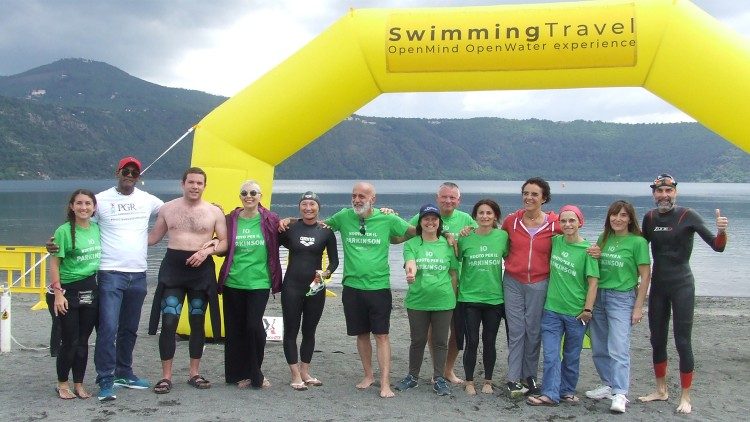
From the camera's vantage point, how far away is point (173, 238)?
16.5 feet

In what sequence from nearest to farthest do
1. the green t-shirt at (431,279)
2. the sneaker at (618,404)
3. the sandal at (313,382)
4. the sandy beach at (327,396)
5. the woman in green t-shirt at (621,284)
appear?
1. the sandy beach at (327,396)
2. the sneaker at (618,404)
3. the woman in green t-shirt at (621,284)
4. the green t-shirt at (431,279)
5. the sandal at (313,382)

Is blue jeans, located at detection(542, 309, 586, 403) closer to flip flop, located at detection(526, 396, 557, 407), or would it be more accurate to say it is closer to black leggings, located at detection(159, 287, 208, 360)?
flip flop, located at detection(526, 396, 557, 407)

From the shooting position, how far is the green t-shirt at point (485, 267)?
5004 mm

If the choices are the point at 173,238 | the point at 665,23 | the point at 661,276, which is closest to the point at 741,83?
the point at 665,23

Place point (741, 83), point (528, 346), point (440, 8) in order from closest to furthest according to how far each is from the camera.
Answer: point (528, 346) → point (741, 83) → point (440, 8)

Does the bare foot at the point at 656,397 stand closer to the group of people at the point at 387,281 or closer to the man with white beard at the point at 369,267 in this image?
the group of people at the point at 387,281

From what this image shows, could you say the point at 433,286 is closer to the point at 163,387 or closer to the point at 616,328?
the point at 616,328

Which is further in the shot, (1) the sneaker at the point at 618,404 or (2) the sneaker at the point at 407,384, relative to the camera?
(2) the sneaker at the point at 407,384

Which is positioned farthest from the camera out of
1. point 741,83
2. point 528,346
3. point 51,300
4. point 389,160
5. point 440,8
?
point 389,160

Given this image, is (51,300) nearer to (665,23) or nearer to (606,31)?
(606,31)

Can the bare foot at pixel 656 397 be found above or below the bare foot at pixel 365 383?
above

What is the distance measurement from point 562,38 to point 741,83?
1.52m

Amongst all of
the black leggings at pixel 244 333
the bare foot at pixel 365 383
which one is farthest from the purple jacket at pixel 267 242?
the bare foot at pixel 365 383

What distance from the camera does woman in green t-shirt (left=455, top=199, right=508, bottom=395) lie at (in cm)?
501
